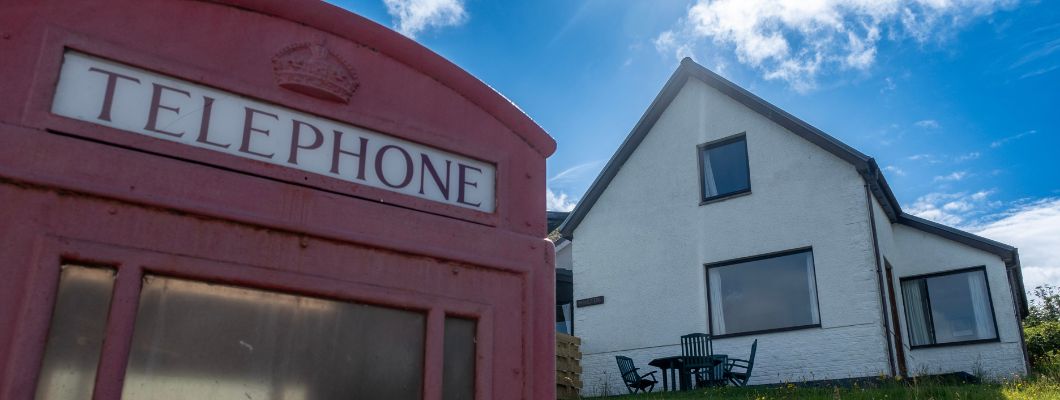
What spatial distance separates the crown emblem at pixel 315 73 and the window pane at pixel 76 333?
694 millimetres

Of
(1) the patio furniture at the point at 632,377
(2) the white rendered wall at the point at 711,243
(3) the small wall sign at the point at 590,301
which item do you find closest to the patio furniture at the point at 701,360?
(2) the white rendered wall at the point at 711,243

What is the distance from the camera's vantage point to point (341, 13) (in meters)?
2.51

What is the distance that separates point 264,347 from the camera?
84.3 inches

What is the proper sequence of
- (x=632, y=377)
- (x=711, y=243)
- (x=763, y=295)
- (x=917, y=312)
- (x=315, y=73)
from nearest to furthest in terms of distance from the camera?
(x=315, y=73) → (x=763, y=295) → (x=632, y=377) → (x=711, y=243) → (x=917, y=312)

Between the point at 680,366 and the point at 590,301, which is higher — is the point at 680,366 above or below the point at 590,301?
below

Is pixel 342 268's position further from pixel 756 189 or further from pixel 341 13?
pixel 756 189

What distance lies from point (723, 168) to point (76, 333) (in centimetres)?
1439

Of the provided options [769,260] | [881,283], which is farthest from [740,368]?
[881,283]

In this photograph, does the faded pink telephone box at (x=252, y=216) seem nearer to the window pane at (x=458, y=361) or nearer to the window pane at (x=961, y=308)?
the window pane at (x=458, y=361)

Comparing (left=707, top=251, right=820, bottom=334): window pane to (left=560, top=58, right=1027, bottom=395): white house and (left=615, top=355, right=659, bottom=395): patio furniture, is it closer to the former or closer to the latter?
(left=560, top=58, right=1027, bottom=395): white house

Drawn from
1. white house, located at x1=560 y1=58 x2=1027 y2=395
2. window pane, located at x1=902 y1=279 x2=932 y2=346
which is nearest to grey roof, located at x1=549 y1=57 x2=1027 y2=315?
white house, located at x1=560 y1=58 x2=1027 y2=395

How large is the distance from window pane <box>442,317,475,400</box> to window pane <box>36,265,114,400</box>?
872mm

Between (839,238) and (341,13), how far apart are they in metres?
12.5

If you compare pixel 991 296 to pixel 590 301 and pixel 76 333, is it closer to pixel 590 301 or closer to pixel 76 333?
pixel 590 301
